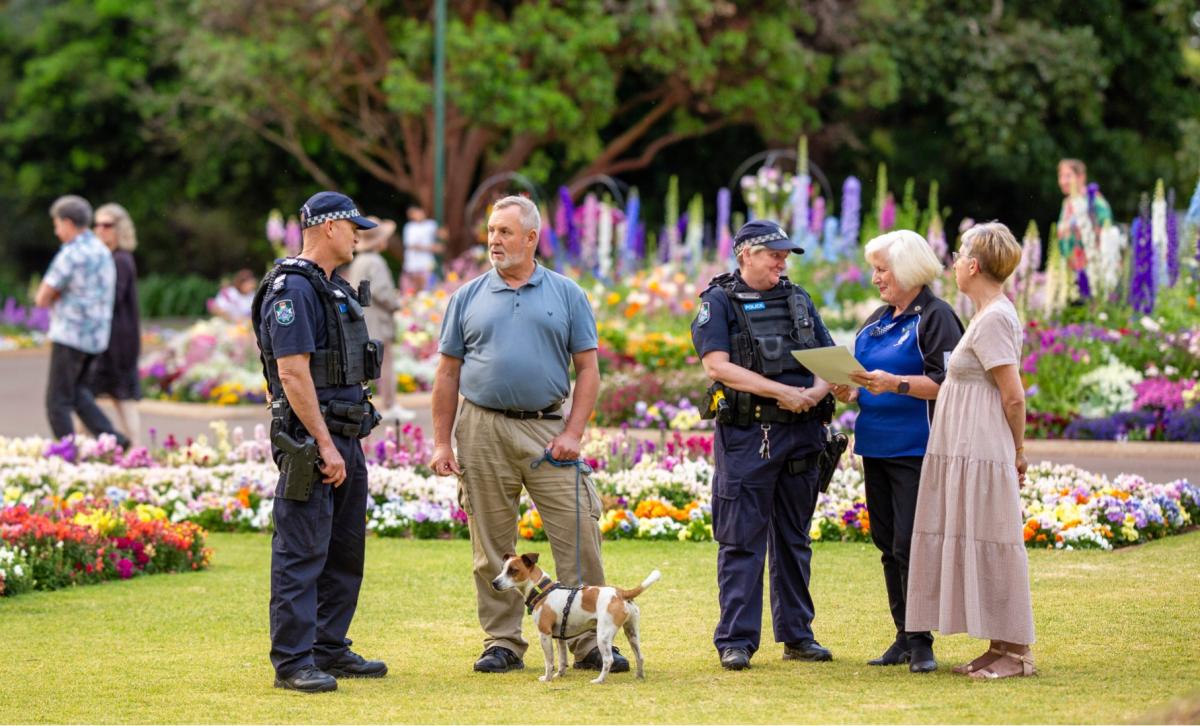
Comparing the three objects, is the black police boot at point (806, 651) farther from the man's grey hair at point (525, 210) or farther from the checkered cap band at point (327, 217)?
the checkered cap band at point (327, 217)

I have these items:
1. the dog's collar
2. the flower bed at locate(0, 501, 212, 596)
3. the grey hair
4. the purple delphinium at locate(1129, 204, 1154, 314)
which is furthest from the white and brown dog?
the purple delphinium at locate(1129, 204, 1154, 314)

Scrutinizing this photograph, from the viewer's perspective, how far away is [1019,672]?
628 centimetres

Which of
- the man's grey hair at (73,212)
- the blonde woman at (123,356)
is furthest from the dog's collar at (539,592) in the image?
the blonde woman at (123,356)

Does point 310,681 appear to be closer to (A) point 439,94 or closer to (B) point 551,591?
(B) point 551,591

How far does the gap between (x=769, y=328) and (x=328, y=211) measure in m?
1.77

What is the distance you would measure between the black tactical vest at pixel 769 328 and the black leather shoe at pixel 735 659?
1.09 meters

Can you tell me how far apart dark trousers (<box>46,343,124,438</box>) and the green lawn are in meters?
3.27

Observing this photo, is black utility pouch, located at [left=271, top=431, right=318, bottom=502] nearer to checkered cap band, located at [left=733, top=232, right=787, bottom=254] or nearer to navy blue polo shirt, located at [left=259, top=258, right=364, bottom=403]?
navy blue polo shirt, located at [left=259, top=258, right=364, bottom=403]

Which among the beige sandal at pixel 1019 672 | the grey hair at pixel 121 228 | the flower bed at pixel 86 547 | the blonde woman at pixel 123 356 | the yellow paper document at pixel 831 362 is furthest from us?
the grey hair at pixel 121 228

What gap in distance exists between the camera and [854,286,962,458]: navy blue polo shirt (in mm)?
6434

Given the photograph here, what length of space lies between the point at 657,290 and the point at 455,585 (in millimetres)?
9999

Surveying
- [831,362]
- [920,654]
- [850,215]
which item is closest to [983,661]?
[920,654]

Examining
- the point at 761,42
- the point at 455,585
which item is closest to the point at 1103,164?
the point at 761,42

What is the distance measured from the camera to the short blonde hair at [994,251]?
6.27 m
